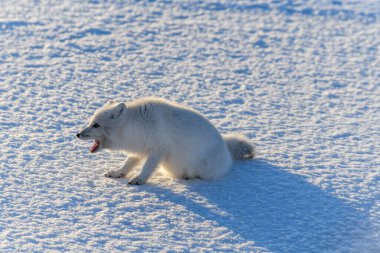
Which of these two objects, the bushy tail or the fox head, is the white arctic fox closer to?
the fox head

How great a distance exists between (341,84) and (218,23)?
2361 millimetres

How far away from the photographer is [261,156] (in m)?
5.85

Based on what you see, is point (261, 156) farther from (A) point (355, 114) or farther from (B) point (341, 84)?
(B) point (341, 84)

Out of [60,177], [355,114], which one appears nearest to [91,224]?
[60,177]

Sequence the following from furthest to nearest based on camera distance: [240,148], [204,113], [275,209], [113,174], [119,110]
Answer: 1. [204,113]
2. [240,148]
3. [113,174]
4. [119,110]
5. [275,209]

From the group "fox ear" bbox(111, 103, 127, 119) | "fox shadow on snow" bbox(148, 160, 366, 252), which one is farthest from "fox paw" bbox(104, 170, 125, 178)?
"fox ear" bbox(111, 103, 127, 119)

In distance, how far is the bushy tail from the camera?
18.7 ft

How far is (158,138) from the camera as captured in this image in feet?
16.9

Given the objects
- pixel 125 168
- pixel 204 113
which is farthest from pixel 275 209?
pixel 204 113

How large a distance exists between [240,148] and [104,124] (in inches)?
47.6

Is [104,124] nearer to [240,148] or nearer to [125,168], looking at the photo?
[125,168]

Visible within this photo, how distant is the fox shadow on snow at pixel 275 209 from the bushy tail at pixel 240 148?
0.44ft

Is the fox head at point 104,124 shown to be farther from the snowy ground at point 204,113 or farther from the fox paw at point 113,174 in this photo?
the snowy ground at point 204,113

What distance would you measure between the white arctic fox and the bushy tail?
1.18 ft
